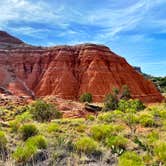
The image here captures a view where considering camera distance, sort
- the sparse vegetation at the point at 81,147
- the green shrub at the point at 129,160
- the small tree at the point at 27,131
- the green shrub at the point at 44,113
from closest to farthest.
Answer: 1. the green shrub at the point at 129,160
2. the sparse vegetation at the point at 81,147
3. the small tree at the point at 27,131
4. the green shrub at the point at 44,113

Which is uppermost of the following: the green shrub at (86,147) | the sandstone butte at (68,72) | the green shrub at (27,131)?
the sandstone butte at (68,72)

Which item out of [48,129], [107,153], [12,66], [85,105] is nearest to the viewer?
[107,153]

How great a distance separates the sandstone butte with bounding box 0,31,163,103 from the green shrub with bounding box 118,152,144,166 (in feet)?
192

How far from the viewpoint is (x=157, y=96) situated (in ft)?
252

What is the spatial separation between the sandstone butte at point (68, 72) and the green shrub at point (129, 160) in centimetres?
5859

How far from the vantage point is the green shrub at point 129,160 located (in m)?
9.51

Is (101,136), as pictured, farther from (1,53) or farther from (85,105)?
(1,53)

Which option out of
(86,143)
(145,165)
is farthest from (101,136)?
(145,165)

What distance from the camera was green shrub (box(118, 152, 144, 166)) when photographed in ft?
31.2

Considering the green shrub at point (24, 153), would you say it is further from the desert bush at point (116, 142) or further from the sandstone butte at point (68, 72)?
the sandstone butte at point (68, 72)

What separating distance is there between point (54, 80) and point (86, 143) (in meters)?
63.9

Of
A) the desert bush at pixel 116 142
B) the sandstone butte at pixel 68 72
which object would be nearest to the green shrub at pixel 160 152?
the desert bush at pixel 116 142

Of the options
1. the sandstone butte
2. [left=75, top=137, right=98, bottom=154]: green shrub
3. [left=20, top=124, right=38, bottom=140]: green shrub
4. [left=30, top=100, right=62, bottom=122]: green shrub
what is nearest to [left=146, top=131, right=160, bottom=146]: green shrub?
[left=75, top=137, right=98, bottom=154]: green shrub

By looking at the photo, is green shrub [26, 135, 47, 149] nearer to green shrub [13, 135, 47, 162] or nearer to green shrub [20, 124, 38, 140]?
green shrub [13, 135, 47, 162]
